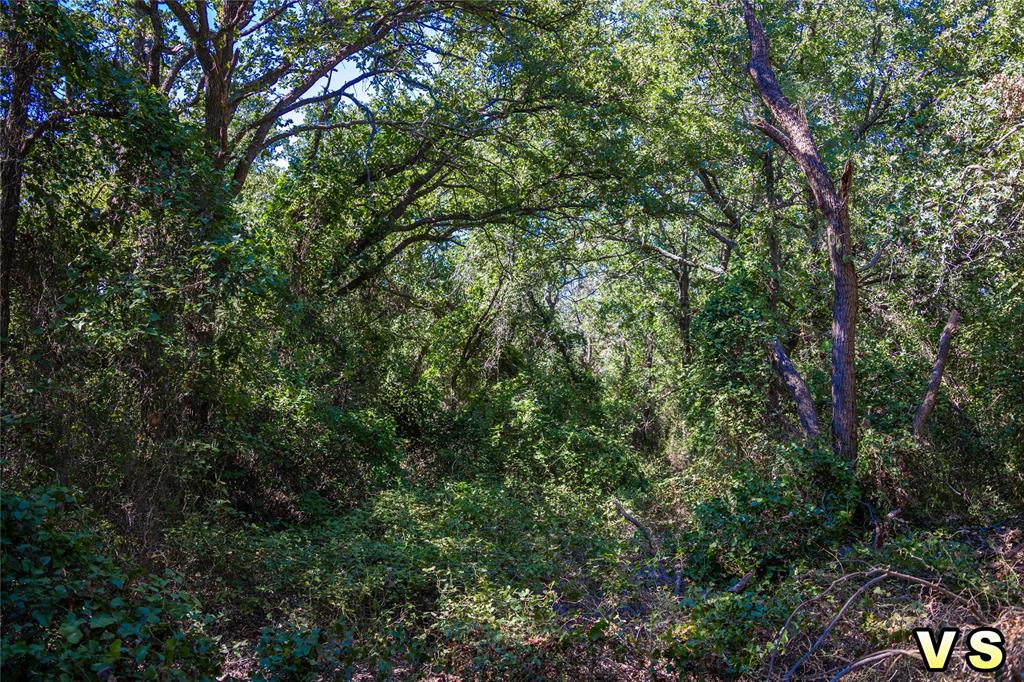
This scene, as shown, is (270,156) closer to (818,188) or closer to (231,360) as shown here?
(231,360)

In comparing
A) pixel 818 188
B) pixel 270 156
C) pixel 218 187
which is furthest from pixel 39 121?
pixel 818 188

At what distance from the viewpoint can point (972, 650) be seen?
4336mm

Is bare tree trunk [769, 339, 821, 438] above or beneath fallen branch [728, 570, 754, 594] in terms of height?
above

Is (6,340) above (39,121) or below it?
below

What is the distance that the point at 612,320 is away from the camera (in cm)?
1447

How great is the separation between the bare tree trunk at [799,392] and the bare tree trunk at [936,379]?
1.17 metres

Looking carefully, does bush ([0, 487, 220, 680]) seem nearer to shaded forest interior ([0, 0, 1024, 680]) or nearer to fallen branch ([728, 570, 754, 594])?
shaded forest interior ([0, 0, 1024, 680])

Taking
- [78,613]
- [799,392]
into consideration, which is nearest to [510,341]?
[799,392]

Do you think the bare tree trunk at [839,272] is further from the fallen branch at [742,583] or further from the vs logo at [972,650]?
the vs logo at [972,650]

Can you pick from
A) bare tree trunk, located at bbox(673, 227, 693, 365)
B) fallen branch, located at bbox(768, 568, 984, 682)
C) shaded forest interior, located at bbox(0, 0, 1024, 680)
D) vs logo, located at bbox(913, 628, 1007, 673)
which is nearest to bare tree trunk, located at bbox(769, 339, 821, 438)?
shaded forest interior, located at bbox(0, 0, 1024, 680)

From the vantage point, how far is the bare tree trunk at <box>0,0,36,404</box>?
5.27 m

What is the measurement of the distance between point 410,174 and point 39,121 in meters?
6.19

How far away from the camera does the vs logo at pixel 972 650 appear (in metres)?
4.26

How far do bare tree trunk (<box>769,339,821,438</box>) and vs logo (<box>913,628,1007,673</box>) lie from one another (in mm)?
5286
